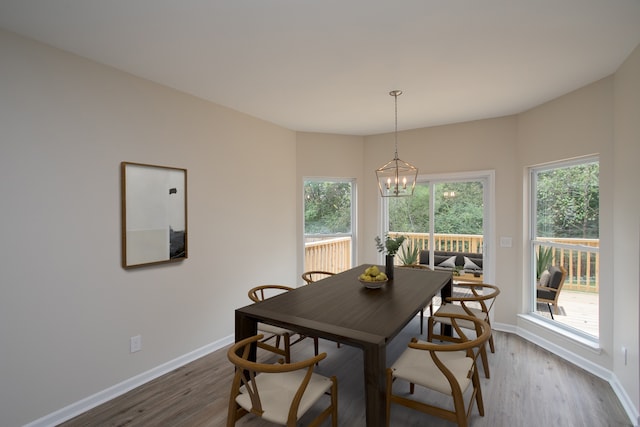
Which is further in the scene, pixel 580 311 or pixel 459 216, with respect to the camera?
pixel 459 216

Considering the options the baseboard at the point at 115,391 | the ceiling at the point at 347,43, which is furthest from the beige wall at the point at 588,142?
the baseboard at the point at 115,391

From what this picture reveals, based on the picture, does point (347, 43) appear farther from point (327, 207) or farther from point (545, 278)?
point (545, 278)

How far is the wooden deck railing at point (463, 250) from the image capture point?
309 centimetres

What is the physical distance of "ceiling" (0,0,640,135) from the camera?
1.77 meters

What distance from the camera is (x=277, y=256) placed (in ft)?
14.1

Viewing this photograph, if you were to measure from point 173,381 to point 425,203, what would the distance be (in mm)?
3739

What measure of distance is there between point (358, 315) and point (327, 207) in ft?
9.53

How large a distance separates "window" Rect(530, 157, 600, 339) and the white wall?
364 cm

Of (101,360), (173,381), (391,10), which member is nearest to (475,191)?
(391,10)

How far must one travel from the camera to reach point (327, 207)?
192 inches

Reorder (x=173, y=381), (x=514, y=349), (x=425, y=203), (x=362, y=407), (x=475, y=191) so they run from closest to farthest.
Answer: (x=362, y=407)
(x=173, y=381)
(x=514, y=349)
(x=475, y=191)
(x=425, y=203)

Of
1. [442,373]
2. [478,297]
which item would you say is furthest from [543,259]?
[442,373]

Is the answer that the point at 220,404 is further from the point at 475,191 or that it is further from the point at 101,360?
the point at 475,191

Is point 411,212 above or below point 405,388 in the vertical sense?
above
